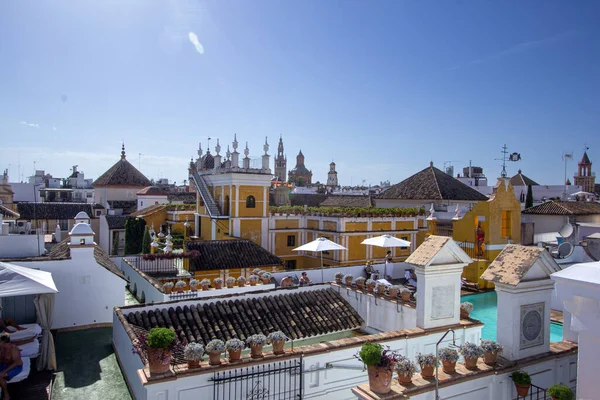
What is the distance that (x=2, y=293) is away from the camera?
29.2ft

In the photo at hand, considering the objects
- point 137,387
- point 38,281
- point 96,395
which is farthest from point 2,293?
point 137,387

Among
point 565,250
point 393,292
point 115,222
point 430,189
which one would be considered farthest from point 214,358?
point 115,222

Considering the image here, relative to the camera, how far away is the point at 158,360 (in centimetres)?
605

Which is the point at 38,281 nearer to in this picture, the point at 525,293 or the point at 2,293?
the point at 2,293

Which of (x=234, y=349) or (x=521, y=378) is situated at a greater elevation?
(x=234, y=349)

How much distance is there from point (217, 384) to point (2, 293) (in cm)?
559

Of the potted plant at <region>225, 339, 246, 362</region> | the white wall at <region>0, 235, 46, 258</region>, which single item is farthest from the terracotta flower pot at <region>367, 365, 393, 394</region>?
the white wall at <region>0, 235, 46, 258</region>

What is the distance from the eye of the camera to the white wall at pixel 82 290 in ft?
42.3

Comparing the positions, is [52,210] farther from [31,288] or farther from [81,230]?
[31,288]

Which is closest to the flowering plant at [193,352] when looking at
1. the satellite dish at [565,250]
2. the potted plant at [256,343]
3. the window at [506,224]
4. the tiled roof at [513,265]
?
the potted plant at [256,343]

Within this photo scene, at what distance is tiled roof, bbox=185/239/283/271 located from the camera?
1930 centimetres

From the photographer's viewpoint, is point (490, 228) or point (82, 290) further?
point (490, 228)

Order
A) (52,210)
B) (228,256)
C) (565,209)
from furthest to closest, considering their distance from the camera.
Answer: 1. (52,210)
2. (565,209)
3. (228,256)

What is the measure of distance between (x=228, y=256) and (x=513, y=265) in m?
15.5
